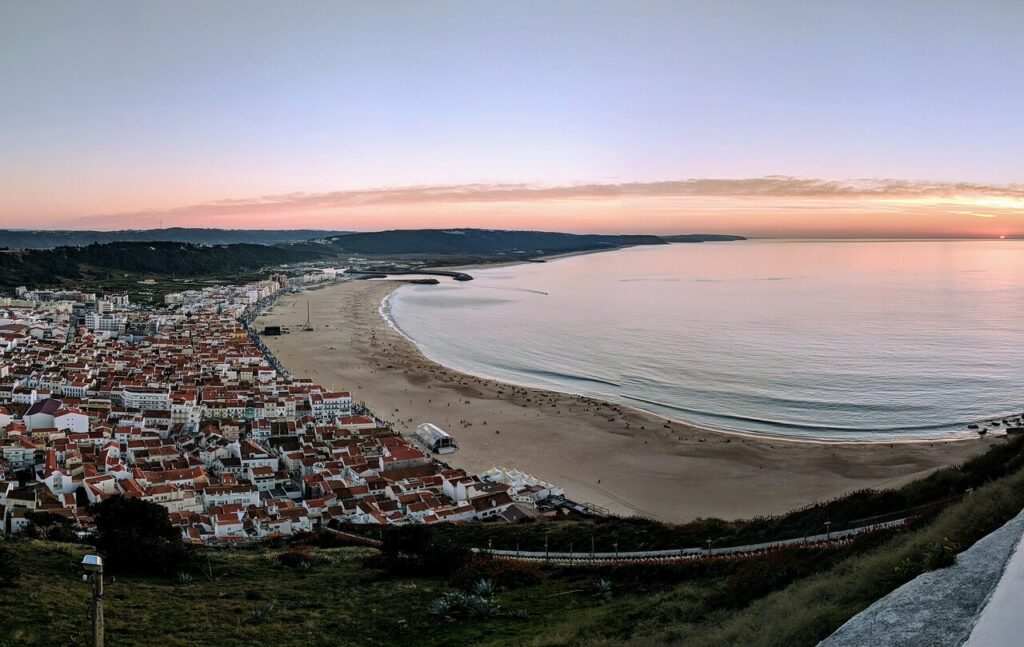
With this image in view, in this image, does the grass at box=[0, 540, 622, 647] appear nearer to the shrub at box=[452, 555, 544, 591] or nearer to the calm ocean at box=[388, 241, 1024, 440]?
the shrub at box=[452, 555, 544, 591]

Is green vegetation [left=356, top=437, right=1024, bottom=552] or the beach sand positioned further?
the beach sand

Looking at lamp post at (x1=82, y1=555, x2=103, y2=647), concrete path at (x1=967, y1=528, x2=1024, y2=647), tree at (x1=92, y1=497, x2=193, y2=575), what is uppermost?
concrete path at (x1=967, y1=528, x2=1024, y2=647)

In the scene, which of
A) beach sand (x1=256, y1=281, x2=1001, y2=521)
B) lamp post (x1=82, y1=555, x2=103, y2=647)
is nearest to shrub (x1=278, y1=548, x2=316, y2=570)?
lamp post (x1=82, y1=555, x2=103, y2=647)

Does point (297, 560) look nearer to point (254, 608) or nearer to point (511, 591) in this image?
point (254, 608)

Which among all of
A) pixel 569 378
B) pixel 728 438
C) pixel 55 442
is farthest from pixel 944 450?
pixel 55 442

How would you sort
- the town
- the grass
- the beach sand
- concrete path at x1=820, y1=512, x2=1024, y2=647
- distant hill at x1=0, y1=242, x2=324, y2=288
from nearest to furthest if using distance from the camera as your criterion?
concrete path at x1=820, y1=512, x2=1024, y2=647
the grass
the town
the beach sand
distant hill at x1=0, y1=242, x2=324, y2=288

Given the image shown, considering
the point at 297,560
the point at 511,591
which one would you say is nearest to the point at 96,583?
the point at 511,591

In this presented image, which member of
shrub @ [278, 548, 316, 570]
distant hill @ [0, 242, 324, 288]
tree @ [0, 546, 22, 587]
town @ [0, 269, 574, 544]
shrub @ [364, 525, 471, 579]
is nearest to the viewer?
tree @ [0, 546, 22, 587]

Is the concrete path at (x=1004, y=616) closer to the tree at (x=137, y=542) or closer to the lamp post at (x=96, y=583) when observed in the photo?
the lamp post at (x=96, y=583)
